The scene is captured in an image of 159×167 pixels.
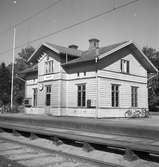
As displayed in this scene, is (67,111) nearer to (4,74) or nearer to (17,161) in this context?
(17,161)

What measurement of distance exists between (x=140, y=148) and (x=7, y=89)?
3962 centimetres

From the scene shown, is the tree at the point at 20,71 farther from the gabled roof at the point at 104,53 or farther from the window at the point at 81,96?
the window at the point at 81,96

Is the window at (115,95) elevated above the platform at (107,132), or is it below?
above

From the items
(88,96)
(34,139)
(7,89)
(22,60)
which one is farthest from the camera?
(22,60)

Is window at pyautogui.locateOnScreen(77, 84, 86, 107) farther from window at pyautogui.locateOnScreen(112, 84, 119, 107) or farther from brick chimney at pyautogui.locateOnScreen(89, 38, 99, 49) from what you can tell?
brick chimney at pyautogui.locateOnScreen(89, 38, 99, 49)

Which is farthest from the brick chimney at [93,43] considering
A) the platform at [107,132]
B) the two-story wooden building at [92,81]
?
the platform at [107,132]

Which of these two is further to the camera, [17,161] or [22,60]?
[22,60]

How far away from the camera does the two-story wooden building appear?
70.4 feet

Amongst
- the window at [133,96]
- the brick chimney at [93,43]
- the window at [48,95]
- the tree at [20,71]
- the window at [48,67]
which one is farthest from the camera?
the tree at [20,71]

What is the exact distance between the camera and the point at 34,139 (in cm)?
1091

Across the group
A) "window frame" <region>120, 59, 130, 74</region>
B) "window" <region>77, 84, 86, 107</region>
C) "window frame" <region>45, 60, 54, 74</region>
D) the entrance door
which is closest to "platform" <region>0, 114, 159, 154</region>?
"window" <region>77, 84, 86, 107</region>

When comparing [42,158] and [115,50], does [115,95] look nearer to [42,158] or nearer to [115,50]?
[115,50]

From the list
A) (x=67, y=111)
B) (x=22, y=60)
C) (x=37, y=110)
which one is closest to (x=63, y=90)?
(x=67, y=111)

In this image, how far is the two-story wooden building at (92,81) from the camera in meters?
21.5
